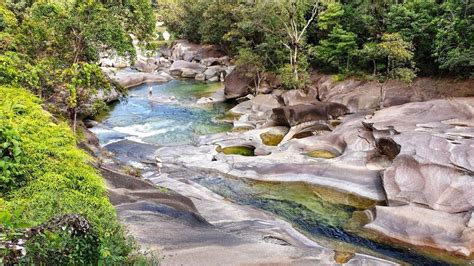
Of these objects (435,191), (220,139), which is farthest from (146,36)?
(435,191)

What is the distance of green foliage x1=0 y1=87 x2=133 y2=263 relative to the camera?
6.38 metres

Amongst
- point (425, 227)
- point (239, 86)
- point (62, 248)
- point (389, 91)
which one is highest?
point (62, 248)

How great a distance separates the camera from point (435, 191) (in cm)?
1463

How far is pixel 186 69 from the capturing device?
52000 millimetres

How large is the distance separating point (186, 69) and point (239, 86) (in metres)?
16.1

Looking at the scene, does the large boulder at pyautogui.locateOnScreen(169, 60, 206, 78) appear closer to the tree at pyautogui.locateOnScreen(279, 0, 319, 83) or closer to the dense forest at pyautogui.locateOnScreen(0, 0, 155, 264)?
the tree at pyautogui.locateOnScreen(279, 0, 319, 83)

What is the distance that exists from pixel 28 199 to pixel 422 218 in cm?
1246

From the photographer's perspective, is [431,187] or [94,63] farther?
[94,63]

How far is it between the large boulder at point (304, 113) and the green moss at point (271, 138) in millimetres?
1158

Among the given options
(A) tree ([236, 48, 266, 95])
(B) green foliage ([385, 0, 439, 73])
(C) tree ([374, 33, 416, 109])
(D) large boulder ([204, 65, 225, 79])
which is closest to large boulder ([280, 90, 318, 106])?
(A) tree ([236, 48, 266, 95])

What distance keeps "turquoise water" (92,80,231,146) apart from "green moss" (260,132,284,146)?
4217 millimetres

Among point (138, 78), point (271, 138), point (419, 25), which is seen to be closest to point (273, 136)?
point (271, 138)

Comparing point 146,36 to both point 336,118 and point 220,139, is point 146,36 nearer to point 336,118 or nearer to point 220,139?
point 220,139

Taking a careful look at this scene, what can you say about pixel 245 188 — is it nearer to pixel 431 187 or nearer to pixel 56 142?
pixel 431 187
